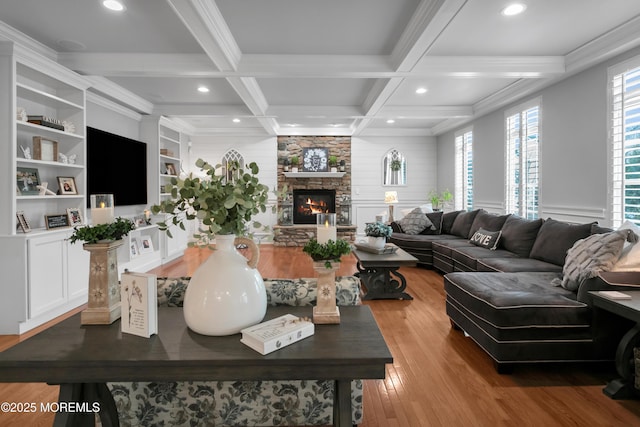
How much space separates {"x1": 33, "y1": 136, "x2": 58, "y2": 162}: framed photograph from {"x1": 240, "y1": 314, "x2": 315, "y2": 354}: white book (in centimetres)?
361

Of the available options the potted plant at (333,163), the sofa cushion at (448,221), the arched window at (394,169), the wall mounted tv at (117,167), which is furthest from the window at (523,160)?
the wall mounted tv at (117,167)

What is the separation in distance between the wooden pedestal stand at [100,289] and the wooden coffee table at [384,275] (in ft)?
9.75

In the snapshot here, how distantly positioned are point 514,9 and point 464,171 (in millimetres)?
4573

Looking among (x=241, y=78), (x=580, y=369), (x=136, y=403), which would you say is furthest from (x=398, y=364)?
(x=241, y=78)

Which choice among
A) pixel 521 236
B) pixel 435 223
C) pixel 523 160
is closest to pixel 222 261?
pixel 521 236

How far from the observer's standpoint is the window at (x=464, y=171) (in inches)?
277

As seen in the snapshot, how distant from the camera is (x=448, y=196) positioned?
7.73m

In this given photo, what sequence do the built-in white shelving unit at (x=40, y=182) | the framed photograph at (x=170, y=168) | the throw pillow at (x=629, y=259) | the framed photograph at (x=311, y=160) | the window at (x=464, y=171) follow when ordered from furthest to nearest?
the framed photograph at (x=311, y=160), the window at (x=464, y=171), the framed photograph at (x=170, y=168), the built-in white shelving unit at (x=40, y=182), the throw pillow at (x=629, y=259)

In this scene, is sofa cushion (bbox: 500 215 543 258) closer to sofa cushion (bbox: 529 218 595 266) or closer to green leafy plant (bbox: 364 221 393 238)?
sofa cushion (bbox: 529 218 595 266)

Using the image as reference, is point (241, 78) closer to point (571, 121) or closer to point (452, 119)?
point (571, 121)

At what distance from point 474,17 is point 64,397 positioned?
12.1 feet

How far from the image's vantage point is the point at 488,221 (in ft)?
17.1

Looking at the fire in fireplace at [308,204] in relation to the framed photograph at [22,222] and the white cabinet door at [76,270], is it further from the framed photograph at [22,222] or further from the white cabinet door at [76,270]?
the framed photograph at [22,222]

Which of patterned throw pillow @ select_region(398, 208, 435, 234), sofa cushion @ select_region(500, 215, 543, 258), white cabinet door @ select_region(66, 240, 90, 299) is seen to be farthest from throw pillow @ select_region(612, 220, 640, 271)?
white cabinet door @ select_region(66, 240, 90, 299)
